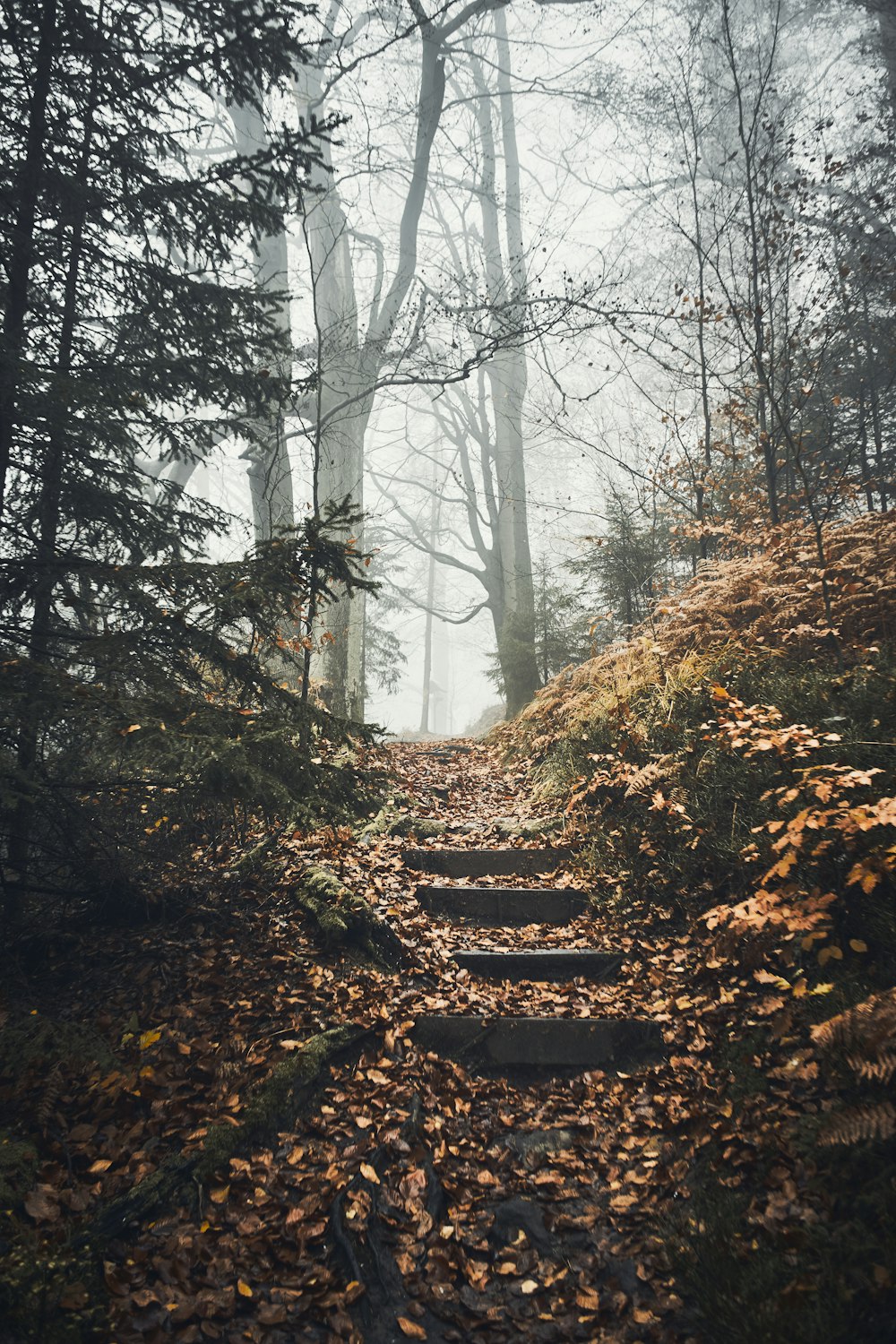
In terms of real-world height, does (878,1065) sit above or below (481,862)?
below

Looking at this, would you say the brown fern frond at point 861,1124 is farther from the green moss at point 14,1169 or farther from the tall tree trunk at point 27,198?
the tall tree trunk at point 27,198

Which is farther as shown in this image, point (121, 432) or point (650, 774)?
point (650, 774)

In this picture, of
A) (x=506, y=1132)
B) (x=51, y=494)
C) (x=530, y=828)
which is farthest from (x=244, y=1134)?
(x=51, y=494)

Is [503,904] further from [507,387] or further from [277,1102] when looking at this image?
[507,387]

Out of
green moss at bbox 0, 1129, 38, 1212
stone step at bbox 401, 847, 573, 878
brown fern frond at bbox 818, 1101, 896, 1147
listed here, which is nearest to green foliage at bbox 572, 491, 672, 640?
stone step at bbox 401, 847, 573, 878

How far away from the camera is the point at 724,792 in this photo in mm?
4309

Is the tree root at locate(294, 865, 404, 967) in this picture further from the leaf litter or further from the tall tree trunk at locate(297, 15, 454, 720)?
the tall tree trunk at locate(297, 15, 454, 720)

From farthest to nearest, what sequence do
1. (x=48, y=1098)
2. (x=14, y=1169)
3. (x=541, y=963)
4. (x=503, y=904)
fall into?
(x=503, y=904) < (x=541, y=963) < (x=48, y=1098) < (x=14, y=1169)

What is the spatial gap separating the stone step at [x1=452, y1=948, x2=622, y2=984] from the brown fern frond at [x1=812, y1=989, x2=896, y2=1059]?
1891 millimetres

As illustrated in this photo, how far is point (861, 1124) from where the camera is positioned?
6.97 ft

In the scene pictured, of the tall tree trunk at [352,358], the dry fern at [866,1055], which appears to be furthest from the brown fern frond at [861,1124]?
the tall tree trunk at [352,358]

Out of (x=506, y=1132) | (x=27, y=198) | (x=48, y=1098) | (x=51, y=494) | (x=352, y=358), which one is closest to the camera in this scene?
(x=48, y=1098)

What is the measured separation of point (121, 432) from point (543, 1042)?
4.49 metres

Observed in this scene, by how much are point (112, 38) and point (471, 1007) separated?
22.5ft
